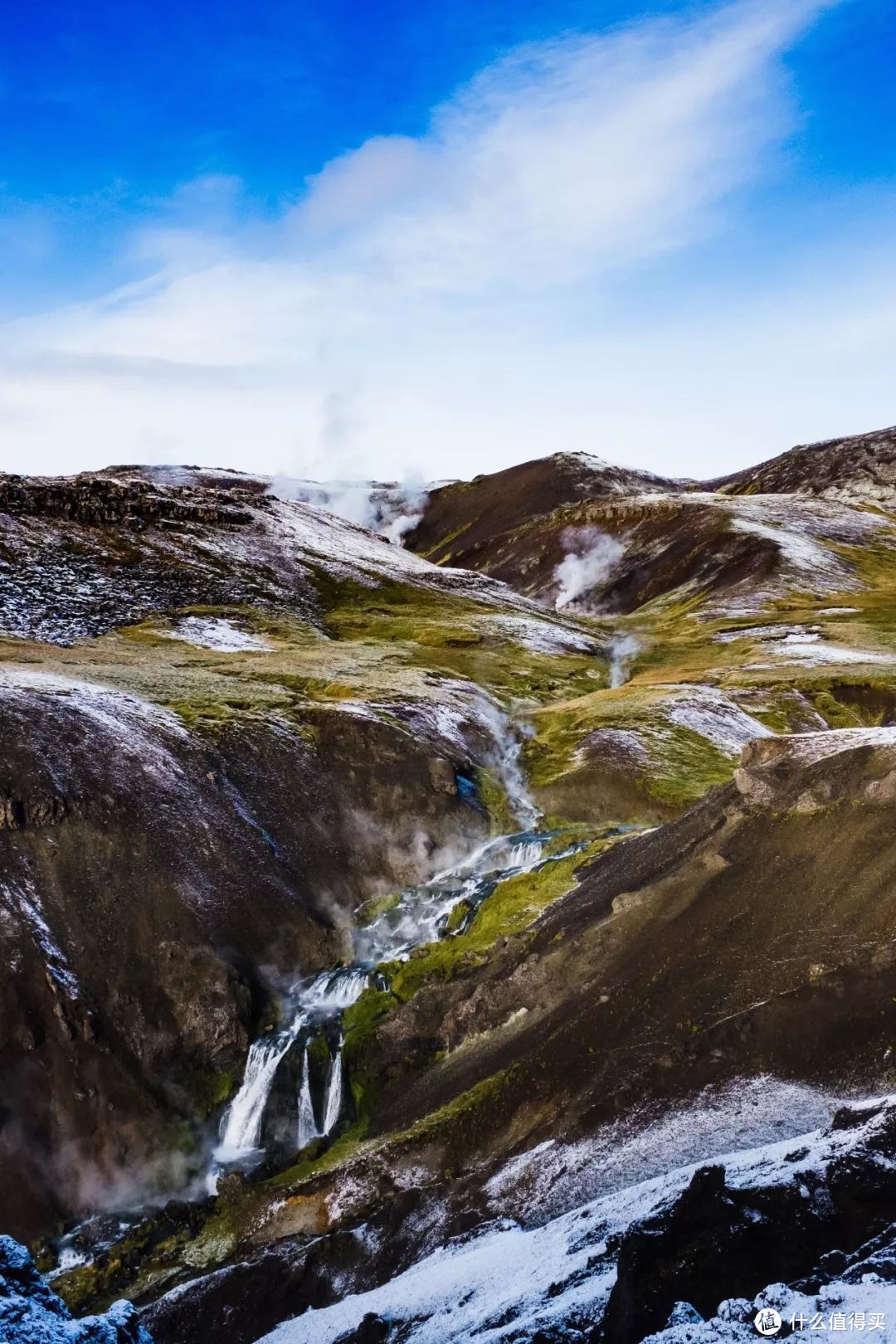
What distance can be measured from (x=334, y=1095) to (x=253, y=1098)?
9.31 ft

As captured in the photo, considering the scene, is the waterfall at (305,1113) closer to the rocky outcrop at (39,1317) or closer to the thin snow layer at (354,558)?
the rocky outcrop at (39,1317)

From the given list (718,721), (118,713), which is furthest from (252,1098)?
(718,721)

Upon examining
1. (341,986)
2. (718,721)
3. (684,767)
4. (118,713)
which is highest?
(118,713)

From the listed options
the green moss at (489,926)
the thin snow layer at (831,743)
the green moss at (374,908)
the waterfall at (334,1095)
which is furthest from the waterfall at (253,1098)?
the thin snow layer at (831,743)

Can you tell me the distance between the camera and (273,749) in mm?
56000

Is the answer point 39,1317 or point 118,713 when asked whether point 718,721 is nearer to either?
point 118,713

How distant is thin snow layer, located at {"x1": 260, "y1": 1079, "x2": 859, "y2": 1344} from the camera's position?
23578 mm

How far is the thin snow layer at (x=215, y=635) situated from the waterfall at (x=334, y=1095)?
45.3m

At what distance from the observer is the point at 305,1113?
36.9 meters

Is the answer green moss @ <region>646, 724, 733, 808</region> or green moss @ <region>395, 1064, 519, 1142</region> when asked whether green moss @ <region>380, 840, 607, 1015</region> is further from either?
green moss @ <region>646, 724, 733, 808</region>

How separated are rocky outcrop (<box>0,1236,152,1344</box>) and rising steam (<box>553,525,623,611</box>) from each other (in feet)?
344

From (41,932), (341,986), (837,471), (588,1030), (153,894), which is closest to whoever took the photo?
(588,1030)

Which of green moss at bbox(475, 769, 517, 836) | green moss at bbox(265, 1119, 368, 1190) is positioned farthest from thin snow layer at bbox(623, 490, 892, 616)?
green moss at bbox(265, 1119, 368, 1190)

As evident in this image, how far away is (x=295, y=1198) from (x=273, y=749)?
1061 inches
